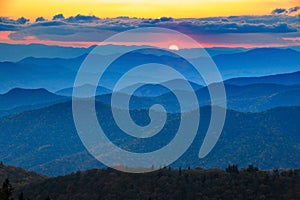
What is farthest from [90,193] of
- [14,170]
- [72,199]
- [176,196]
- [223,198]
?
[14,170]

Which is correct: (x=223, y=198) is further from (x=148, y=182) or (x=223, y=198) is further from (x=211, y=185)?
(x=148, y=182)

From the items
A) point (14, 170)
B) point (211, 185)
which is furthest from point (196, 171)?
point (14, 170)

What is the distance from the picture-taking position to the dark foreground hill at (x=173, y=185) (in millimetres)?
113625

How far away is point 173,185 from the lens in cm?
12288

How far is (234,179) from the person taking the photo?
4734 inches

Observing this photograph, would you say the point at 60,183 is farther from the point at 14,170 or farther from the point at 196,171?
the point at 14,170

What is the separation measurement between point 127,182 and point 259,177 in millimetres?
30513

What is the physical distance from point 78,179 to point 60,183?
4.47 m

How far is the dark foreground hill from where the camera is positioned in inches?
4473

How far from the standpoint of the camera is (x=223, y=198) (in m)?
112

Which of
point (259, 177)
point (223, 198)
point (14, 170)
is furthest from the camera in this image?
point (14, 170)

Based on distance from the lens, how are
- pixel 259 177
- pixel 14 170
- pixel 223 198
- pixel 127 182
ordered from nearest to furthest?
pixel 223 198, pixel 259 177, pixel 127 182, pixel 14 170

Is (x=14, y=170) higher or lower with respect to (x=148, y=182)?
higher

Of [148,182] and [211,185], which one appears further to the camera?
[148,182]
